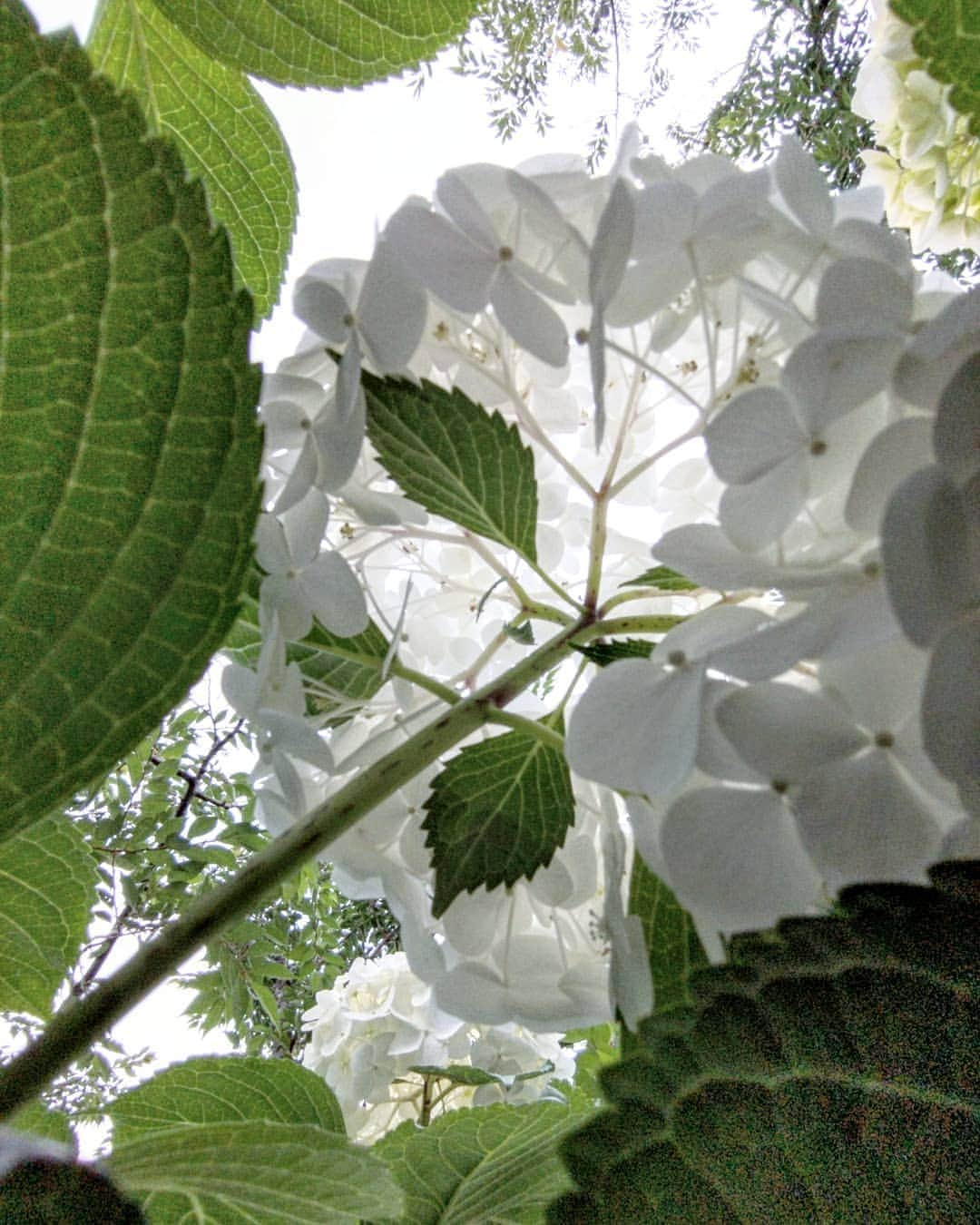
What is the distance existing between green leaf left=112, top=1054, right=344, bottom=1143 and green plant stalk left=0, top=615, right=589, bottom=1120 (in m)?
0.20

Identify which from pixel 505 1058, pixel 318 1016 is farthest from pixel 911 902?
pixel 318 1016

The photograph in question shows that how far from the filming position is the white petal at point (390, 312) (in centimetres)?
29

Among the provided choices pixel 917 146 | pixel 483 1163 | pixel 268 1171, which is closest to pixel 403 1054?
pixel 483 1163

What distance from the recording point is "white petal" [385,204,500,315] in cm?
29

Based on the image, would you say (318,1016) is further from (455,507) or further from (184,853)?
(455,507)

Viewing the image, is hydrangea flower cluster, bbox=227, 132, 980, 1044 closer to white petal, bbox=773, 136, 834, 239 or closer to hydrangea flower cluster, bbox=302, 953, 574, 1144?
white petal, bbox=773, 136, 834, 239

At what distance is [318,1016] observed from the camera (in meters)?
0.88

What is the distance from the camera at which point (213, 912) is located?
258 millimetres

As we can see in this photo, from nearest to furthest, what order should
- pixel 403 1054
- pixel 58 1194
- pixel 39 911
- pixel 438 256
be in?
pixel 58 1194 → pixel 438 256 → pixel 39 911 → pixel 403 1054

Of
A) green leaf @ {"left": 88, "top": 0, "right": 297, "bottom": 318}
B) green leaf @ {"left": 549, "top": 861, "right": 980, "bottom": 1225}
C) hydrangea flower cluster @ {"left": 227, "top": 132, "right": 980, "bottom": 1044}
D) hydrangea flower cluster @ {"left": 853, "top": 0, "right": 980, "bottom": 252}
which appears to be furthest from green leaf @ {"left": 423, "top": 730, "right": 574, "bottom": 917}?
hydrangea flower cluster @ {"left": 853, "top": 0, "right": 980, "bottom": 252}

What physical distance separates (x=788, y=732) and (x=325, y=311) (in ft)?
0.57

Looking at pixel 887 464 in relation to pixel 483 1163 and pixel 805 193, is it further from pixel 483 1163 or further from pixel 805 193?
pixel 483 1163

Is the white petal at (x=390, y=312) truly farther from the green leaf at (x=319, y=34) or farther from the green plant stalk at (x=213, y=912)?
the green leaf at (x=319, y=34)

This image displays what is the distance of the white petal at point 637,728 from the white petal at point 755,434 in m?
0.05
